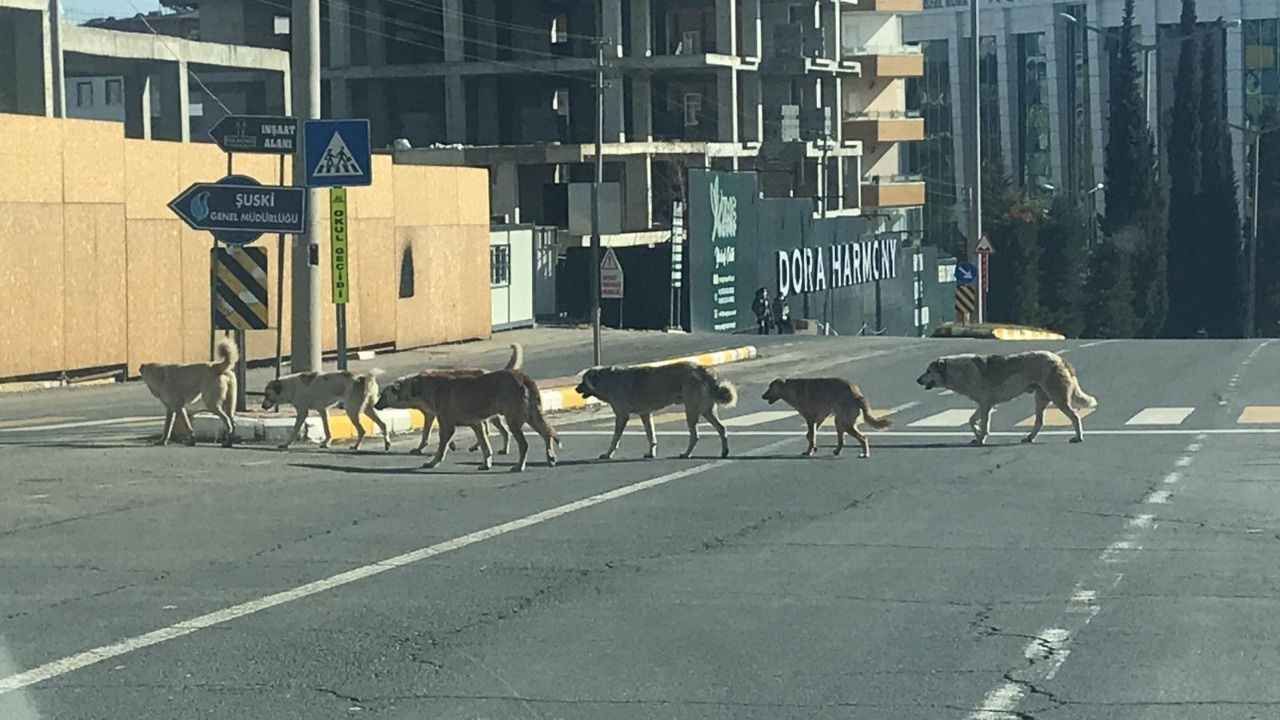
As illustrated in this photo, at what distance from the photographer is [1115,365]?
111ft

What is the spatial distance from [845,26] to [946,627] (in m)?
81.6

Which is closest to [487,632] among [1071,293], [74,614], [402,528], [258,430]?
[74,614]

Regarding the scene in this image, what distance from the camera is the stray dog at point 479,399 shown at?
1694 centimetres

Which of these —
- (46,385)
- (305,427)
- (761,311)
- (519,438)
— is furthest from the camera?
(761,311)

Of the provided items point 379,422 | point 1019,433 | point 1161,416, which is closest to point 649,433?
point 379,422

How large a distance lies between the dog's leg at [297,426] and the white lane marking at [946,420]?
725cm

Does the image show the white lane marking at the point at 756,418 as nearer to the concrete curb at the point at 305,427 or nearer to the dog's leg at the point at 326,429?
the concrete curb at the point at 305,427

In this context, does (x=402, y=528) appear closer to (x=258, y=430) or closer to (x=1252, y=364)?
(x=258, y=430)

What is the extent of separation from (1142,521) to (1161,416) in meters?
10.5

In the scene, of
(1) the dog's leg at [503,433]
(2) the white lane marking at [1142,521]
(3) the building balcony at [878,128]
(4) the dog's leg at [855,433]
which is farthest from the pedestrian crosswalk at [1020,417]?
(3) the building balcony at [878,128]

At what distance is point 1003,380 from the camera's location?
19688 millimetres

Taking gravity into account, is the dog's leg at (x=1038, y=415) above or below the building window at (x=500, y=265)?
below

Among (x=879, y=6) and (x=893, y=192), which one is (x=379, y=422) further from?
(x=893, y=192)

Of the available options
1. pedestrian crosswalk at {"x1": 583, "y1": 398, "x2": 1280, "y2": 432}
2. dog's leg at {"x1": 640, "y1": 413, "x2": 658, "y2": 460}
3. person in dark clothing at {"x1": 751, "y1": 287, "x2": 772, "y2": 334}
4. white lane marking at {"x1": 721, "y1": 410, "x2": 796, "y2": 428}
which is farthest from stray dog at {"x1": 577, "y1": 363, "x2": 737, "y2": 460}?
person in dark clothing at {"x1": 751, "y1": 287, "x2": 772, "y2": 334}
